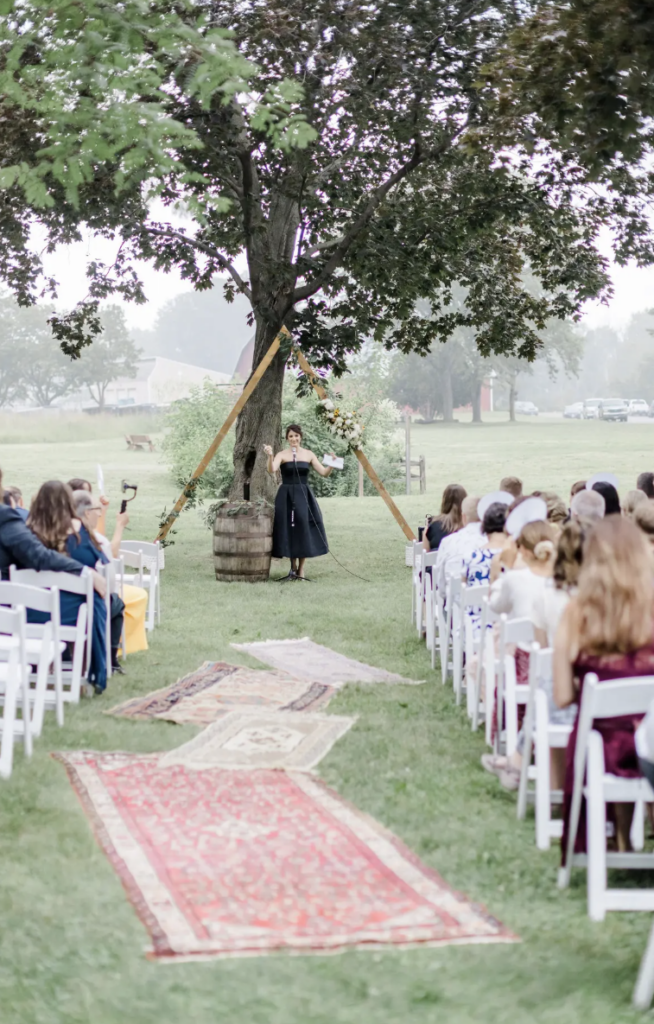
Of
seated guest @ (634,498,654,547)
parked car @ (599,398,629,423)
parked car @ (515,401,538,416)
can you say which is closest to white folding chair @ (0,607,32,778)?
seated guest @ (634,498,654,547)

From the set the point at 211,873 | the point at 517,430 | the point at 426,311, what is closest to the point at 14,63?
the point at 211,873

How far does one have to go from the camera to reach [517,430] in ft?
233

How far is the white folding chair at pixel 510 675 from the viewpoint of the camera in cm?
673

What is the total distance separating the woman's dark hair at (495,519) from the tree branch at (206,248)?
1169 centimetres

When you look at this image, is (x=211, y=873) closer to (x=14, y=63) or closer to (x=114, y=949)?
(x=114, y=949)

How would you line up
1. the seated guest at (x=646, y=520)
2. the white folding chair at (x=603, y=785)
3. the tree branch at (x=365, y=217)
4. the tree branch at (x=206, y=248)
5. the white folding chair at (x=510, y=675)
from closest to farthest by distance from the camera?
the white folding chair at (x=603, y=785) → the white folding chair at (x=510, y=675) → the seated guest at (x=646, y=520) → the tree branch at (x=365, y=217) → the tree branch at (x=206, y=248)

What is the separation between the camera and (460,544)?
9836 mm

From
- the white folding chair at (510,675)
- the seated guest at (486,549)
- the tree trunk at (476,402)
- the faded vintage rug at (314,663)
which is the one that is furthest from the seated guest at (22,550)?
the tree trunk at (476,402)

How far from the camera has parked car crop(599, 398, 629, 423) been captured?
267 ft

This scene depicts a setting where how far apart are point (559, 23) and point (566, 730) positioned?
850cm

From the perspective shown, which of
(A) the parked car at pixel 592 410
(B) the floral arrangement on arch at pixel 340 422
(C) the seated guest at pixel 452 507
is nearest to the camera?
(C) the seated guest at pixel 452 507

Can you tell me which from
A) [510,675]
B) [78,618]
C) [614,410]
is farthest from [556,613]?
[614,410]

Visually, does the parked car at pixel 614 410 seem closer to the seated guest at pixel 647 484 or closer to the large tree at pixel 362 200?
the large tree at pixel 362 200

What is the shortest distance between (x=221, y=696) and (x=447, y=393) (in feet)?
249
